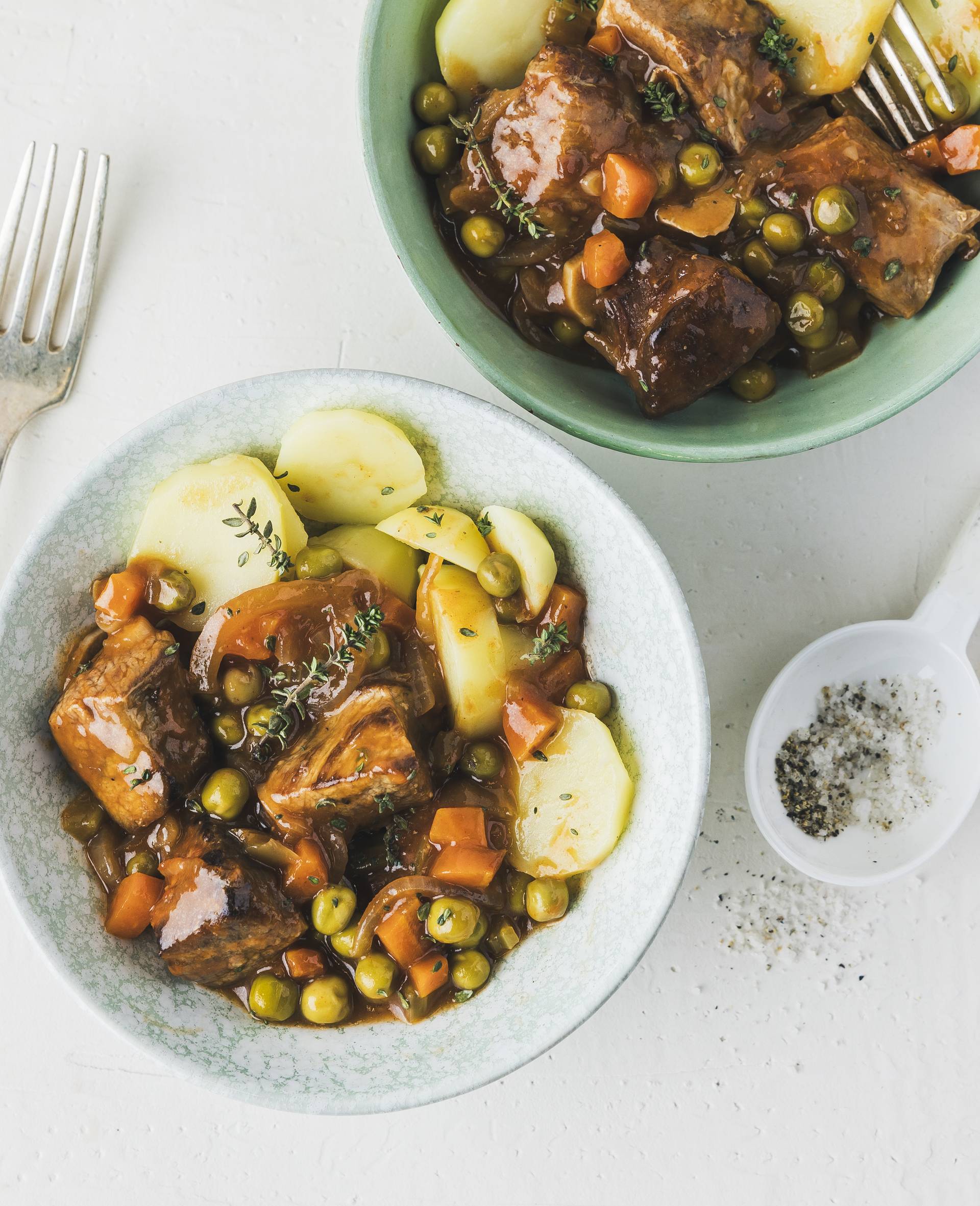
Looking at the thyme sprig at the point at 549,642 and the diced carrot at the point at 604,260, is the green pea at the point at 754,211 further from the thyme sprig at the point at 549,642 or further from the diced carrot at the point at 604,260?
the thyme sprig at the point at 549,642

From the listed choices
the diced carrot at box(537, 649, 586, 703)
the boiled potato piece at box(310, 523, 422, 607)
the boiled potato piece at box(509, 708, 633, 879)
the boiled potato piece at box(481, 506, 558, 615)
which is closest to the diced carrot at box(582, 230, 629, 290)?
the boiled potato piece at box(481, 506, 558, 615)

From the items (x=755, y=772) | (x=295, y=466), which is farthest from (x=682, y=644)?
(x=295, y=466)

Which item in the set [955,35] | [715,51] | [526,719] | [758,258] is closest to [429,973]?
[526,719]

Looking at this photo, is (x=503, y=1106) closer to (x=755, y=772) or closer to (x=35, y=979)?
(x=755, y=772)

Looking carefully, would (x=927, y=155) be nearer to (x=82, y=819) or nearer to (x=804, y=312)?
(x=804, y=312)

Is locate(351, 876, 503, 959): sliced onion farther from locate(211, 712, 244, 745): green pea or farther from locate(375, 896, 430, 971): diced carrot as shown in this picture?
locate(211, 712, 244, 745): green pea
